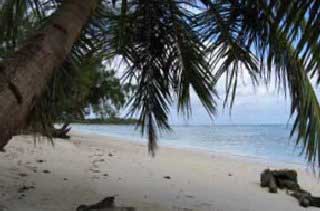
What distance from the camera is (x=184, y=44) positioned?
4176mm

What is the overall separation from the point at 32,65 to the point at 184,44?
261cm

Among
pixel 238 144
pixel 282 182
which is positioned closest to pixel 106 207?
pixel 282 182

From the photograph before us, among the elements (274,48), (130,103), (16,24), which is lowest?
(130,103)

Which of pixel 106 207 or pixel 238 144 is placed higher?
pixel 106 207

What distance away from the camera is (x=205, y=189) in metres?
6.29

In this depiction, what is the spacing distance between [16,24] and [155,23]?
5.08ft

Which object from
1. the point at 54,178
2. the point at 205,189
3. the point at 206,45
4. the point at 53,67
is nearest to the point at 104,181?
the point at 54,178

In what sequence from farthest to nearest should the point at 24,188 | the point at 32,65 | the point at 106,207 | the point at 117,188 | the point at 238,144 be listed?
the point at 238,144, the point at 117,188, the point at 24,188, the point at 106,207, the point at 32,65

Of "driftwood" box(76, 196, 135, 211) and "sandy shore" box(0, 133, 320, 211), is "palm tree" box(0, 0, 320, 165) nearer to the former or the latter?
"sandy shore" box(0, 133, 320, 211)

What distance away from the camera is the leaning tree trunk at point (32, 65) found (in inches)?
61.9

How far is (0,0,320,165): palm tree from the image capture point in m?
2.03

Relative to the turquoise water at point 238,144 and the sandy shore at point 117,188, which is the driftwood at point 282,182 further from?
the turquoise water at point 238,144

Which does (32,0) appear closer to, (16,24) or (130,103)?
(16,24)

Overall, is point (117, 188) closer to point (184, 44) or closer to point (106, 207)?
point (106, 207)
